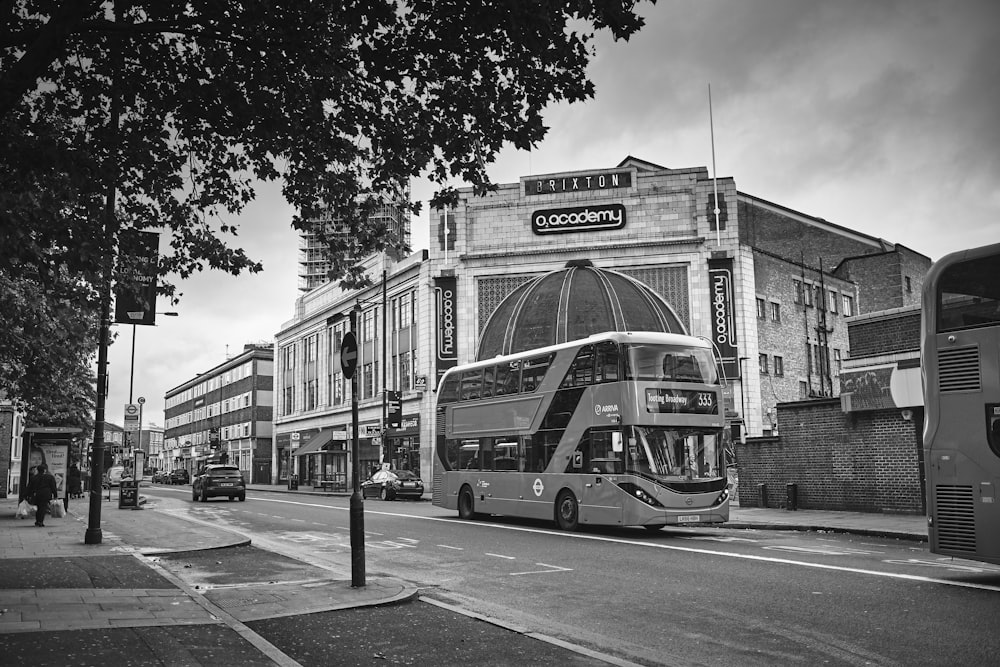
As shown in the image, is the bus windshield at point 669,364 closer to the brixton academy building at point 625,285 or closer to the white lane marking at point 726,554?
the white lane marking at point 726,554

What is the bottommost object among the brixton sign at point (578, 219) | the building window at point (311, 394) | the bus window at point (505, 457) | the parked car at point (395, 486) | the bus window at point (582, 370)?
the parked car at point (395, 486)

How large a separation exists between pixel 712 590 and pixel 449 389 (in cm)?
1494

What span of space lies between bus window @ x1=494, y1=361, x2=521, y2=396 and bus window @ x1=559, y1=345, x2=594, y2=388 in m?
2.09

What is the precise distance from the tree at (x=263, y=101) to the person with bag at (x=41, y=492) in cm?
1297

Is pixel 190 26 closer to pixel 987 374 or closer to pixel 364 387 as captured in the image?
pixel 987 374

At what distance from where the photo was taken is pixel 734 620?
8469 mm

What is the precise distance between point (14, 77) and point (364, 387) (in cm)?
5112

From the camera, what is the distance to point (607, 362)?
18.3 meters

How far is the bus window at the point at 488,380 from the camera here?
22469 millimetres

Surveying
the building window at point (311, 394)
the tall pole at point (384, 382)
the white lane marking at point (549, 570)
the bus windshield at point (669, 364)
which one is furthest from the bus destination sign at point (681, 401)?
the building window at point (311, 394)

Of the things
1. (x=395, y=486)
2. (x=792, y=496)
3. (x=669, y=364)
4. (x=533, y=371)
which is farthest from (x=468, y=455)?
(x=395, y=486)

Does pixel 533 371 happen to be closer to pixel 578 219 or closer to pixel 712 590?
pixel 712 590

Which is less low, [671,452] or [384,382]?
[384,382]

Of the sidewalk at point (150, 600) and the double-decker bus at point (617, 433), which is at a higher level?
the double-decker bus at point (617, 433)
